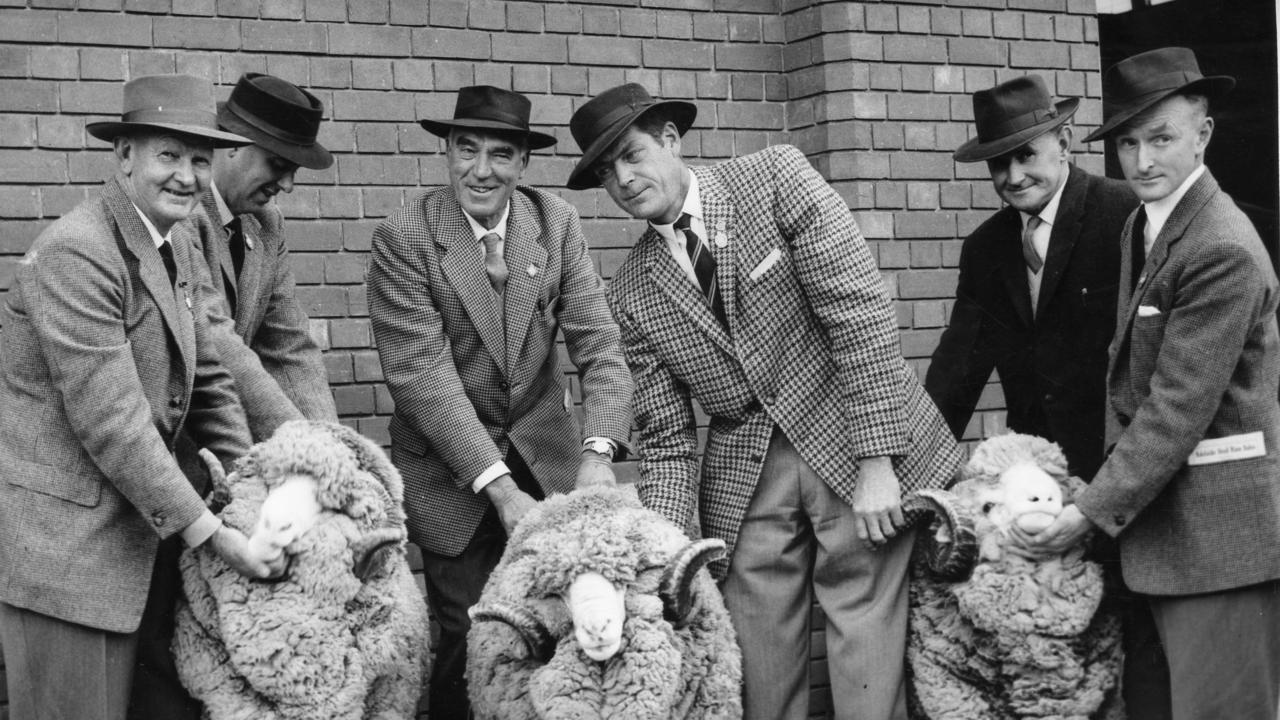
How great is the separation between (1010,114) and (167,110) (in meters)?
2.98

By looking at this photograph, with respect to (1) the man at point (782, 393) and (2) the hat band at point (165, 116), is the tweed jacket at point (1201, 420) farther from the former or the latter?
(2) the hat band at point (165, 116)

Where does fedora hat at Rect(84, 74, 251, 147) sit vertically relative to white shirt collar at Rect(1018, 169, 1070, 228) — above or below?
above

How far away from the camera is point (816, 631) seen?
21.0 feet

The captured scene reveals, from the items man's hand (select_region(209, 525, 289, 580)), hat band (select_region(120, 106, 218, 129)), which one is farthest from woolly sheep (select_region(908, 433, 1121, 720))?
hat band (select_region(120, 106, 218, 129))

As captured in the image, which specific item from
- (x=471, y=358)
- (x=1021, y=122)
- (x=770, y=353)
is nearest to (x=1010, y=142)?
(x=1021, y=122)

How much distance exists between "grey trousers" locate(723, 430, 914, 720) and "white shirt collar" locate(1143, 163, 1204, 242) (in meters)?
1.29

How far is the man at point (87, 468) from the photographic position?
13.5 feet

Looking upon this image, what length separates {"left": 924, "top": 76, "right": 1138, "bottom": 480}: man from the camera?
510 centimetres

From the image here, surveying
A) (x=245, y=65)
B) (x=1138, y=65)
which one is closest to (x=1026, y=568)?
(x=1138, y=65)

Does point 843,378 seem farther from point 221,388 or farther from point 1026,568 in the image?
point 221,388

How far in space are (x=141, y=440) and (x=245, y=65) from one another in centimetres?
212

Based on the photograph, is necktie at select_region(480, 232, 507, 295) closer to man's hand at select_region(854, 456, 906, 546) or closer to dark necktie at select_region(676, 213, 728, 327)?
dark necktie at select_region(676, 213, 728, 327)

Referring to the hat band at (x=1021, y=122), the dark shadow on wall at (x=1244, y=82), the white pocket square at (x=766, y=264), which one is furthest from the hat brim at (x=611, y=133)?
the dark shadow on wall at (x=1244, y=82)

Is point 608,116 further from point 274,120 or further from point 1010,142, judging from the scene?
point 1010,142
